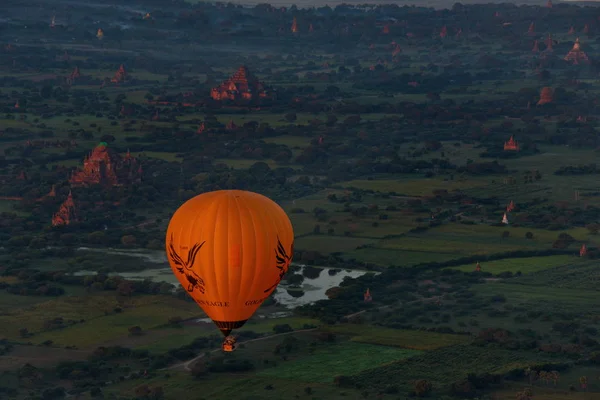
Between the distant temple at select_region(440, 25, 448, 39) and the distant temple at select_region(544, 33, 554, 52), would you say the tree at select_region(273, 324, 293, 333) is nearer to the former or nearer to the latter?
the distant temple at select_region(544, 33, 554, 52)

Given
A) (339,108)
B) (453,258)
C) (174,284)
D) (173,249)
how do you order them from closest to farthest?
(173,249), (174,284), (453,258), (339,108)

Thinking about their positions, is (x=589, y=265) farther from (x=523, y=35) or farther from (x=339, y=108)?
(x=523, y=35)

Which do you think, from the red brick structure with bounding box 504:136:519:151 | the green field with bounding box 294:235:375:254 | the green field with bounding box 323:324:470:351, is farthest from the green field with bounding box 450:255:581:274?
the red brick structure with bounding box 504:136:519:151

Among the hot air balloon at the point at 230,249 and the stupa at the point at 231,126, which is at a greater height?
the hot air balloon at the point at 230,249

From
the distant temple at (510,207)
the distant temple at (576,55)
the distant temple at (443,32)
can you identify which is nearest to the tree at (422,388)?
the distant temple at (510,207)

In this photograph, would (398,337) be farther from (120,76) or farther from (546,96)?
(120,76)

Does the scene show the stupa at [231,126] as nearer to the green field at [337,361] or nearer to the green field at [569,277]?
the green field at [569,277]

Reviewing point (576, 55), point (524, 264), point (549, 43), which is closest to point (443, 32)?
point (549, 43)

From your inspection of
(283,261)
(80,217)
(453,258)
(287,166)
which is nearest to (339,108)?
(287,166)
